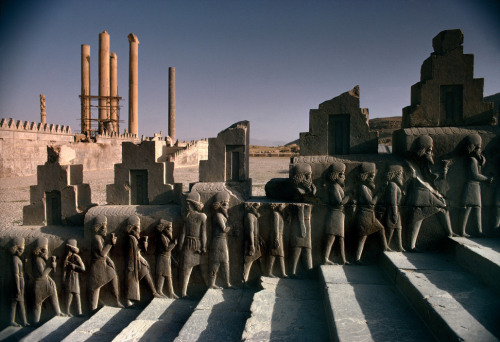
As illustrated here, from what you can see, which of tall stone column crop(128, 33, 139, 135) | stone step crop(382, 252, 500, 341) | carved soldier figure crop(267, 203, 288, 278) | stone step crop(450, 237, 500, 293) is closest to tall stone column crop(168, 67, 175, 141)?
tall stone column crop(128, 33, 139, 135)

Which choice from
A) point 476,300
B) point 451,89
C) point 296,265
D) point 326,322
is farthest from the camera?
point 451,89

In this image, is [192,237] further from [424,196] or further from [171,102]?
[171,102]

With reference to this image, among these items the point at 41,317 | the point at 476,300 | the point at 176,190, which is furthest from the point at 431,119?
the point at 41,317

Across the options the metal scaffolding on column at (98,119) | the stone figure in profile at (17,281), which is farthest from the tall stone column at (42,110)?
the stone figure in profile at (17,281)

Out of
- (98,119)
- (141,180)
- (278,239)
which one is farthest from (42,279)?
(98,119)

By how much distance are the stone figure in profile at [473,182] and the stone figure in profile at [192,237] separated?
364 centimetres

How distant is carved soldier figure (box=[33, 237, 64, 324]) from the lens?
4.54 meters

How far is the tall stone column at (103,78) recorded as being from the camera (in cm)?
2727

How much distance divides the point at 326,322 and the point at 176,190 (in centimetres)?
275

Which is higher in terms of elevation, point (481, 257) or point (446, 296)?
point (481, 257)

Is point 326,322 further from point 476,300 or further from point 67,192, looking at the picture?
point 67,192

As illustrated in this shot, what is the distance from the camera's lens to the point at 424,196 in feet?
14.7

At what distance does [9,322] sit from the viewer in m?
4.62

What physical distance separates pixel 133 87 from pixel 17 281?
29177 mm
